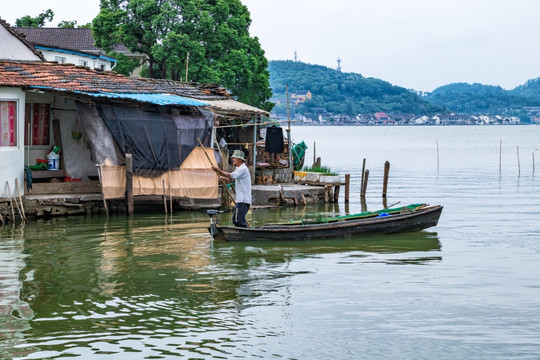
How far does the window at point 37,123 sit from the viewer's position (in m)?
22.3

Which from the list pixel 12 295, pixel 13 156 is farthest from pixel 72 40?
pixel 12 295

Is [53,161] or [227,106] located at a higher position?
[227,106]

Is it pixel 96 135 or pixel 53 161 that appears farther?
pixel 53 161

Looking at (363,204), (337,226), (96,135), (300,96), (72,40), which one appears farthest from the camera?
(300,96)

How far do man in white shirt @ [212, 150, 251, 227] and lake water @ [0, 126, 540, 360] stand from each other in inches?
29.0

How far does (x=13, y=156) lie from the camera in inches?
802

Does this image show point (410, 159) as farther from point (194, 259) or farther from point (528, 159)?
point (194, 259)

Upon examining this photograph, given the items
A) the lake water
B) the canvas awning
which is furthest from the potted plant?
the lake water

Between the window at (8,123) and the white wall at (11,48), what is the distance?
655cm

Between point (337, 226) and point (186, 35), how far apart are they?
28.4 metres

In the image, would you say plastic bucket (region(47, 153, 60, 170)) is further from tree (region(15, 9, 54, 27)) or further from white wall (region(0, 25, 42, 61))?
tree (region(15, 9, 54, 27))

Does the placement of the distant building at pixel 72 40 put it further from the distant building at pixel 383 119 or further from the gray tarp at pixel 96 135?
the distant building at pixel 383 119

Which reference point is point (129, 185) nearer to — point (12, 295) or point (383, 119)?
point (12, 295)

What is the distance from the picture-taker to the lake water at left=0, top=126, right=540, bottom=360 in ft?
33.3
